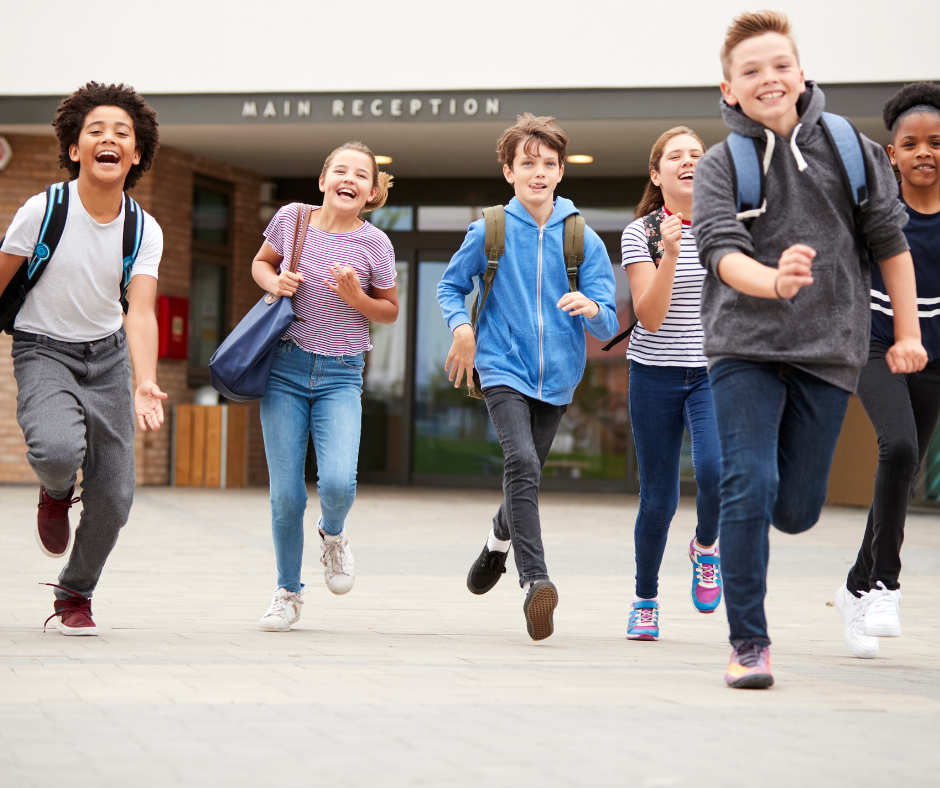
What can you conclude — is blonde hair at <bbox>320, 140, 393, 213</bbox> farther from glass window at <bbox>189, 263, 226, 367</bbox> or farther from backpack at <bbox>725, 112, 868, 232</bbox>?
glass window at <bbox>189, 263, 226, 367</bbox>

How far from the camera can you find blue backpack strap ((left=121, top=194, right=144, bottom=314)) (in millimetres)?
4734

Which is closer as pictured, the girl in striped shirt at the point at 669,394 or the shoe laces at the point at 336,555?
the girl in striped shirt at the point at 669,394

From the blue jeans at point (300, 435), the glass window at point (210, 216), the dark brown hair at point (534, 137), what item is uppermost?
the glass window at point (210, 216)

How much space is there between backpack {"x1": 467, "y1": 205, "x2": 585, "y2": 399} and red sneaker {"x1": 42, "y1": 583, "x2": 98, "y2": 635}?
1.72 meters

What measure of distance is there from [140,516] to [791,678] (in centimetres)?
794

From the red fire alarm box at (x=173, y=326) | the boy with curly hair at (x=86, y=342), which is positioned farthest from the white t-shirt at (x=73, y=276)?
the red fire alarm box at (x=173, y=326)

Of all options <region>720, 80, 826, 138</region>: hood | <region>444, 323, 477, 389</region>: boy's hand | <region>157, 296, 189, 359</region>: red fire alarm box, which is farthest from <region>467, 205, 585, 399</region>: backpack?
<region>157, 296, 189, 359</region>: red fire alarm box

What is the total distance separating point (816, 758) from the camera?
9.07 feet

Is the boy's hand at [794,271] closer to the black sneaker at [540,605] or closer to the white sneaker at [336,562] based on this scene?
the black sneaker at [540,605]

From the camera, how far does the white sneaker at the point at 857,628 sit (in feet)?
14.8

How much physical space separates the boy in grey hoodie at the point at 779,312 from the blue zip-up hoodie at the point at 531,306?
119cm

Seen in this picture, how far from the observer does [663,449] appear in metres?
5.00

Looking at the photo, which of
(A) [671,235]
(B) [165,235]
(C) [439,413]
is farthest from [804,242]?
(C) [439,413]

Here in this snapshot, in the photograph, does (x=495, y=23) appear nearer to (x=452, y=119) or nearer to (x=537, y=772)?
(x=452, y=119)
